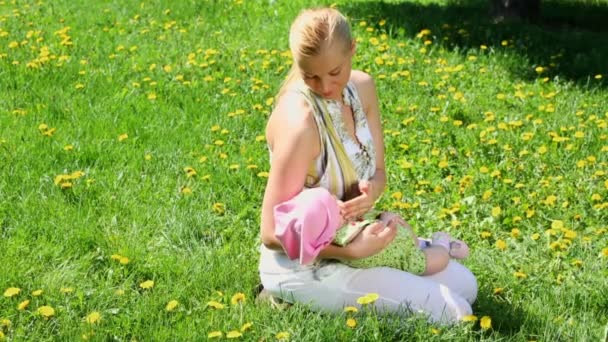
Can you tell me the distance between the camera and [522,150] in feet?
17.1

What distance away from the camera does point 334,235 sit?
3.27 metres

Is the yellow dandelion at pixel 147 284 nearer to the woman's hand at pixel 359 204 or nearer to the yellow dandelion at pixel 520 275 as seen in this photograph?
the woman's hand at pixel 359 204

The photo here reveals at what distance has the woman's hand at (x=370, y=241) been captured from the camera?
3.31 metres

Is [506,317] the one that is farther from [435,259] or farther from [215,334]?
[215,334]

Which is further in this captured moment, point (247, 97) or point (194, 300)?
point (247, 97)

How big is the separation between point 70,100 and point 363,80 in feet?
9.25

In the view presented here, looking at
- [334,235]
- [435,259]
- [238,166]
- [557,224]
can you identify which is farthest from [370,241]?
[238,166]

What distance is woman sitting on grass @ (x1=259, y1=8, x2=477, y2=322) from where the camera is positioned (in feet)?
10.5

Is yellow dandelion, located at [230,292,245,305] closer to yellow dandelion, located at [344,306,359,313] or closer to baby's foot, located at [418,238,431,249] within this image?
yellow dandelion, located at [344,306,359,313]

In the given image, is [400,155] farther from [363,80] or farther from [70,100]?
[70,100]

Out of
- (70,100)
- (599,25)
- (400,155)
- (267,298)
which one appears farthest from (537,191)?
(599,25)

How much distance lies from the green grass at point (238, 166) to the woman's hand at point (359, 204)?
0.37 m

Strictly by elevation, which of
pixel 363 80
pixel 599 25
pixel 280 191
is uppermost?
pixel 363 80

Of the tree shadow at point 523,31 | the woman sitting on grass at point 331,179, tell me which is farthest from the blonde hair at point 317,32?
the tree shadow at point 523,31
